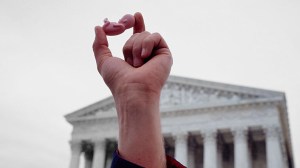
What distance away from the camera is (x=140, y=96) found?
156cm

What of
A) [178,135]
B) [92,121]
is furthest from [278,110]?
[92,121]

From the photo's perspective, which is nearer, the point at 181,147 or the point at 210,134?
the point at 210,134

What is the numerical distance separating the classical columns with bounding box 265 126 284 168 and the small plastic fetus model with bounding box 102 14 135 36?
82.4 ft

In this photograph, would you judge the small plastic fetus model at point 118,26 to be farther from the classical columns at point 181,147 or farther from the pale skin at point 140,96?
the classical columns at point 181,147

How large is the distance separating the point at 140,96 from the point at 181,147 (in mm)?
27603

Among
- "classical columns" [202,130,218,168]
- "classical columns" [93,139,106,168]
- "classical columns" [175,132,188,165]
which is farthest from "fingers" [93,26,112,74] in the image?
"classical columns" [93,139,106,168]

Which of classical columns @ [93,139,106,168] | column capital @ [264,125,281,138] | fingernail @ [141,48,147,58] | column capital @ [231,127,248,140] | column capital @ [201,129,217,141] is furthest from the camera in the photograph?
classical columns @ [93,139,106,168]

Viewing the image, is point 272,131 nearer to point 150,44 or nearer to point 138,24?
point 138,24

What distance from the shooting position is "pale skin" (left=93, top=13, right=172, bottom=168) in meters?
1.55

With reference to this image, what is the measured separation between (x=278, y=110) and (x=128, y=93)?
27.4 meters

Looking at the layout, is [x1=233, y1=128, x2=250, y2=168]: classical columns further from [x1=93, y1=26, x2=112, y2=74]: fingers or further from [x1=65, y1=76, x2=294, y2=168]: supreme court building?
[x1=93, y1=26, x2=112, y2=74]: fingers

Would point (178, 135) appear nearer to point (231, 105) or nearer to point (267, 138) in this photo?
point (231, 105)

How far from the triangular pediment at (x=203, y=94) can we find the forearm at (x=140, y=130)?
26670 mm

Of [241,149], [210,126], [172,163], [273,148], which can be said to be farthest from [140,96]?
[210,126]
